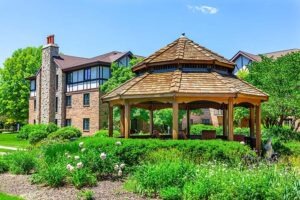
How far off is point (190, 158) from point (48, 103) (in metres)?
34.0

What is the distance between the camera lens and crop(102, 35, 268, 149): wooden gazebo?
15.3 metres

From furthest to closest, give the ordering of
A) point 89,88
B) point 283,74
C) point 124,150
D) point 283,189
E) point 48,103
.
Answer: point 48,103 → point 89,88 → point 283,74 → point 124,150 → point 283,189

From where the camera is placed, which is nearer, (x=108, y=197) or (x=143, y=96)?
(x=108, y=197)

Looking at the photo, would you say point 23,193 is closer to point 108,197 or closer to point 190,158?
point 108,197

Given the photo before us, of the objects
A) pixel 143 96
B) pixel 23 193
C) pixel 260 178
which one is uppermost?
pixel 143 96

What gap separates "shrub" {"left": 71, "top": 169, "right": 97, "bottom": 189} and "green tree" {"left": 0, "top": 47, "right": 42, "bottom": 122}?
4874 cm

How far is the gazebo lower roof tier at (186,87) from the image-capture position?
49.8ft

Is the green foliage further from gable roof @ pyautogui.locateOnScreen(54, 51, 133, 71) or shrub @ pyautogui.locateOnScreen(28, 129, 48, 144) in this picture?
gable roof @ pyautogui.locateOnScreen(54, 51, 133, 71)

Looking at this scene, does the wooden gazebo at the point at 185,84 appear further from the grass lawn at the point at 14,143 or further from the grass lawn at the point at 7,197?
the grass lawn at the point at 14,143

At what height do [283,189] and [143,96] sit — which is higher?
[143,96]

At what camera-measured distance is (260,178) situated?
26.5ft

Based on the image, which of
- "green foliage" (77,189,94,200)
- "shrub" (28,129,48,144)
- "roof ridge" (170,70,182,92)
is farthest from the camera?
"shrub" (28,129,48,144)

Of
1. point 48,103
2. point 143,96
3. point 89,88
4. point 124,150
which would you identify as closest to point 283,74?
point 143,96

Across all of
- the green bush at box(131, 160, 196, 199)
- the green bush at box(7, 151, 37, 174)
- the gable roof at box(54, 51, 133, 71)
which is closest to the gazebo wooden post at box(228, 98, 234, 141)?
the green bush at box(131, 160, 196, 199)
